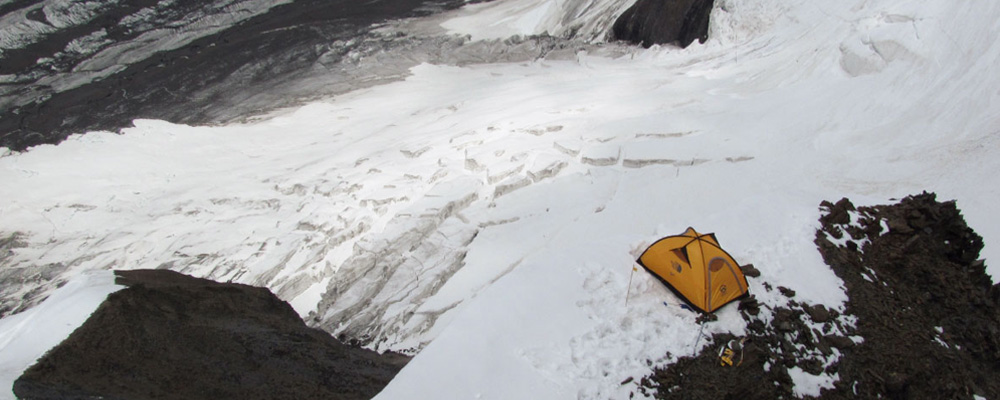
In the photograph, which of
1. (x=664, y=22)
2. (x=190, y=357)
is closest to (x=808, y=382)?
(x=190, y=357)

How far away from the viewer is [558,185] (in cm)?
1438

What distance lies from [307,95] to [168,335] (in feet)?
51.7

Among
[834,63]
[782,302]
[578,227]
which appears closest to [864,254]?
[782,302]

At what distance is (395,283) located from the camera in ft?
42.7

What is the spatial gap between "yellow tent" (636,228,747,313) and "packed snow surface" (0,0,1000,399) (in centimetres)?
29

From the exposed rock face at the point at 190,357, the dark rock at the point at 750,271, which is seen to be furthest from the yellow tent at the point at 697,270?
the exposed rock face at the point at 190,357

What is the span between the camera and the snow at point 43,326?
21.1ft

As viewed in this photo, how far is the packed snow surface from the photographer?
28.1ft

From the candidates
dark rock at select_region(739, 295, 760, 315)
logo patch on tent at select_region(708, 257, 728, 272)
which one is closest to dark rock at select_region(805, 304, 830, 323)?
dark rock at select_region(739, 295, 760, 315)

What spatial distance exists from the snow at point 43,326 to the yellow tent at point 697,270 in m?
8.32

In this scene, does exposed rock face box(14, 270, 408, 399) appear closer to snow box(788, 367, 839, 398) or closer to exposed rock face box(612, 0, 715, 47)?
snow box(788, 367, 839, 398)

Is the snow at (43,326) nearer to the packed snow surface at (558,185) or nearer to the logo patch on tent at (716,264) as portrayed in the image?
the packed snow surface at (558,185)

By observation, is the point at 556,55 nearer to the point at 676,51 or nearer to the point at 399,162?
the point at 676,51

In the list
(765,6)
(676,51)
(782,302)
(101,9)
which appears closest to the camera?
(782,302)
